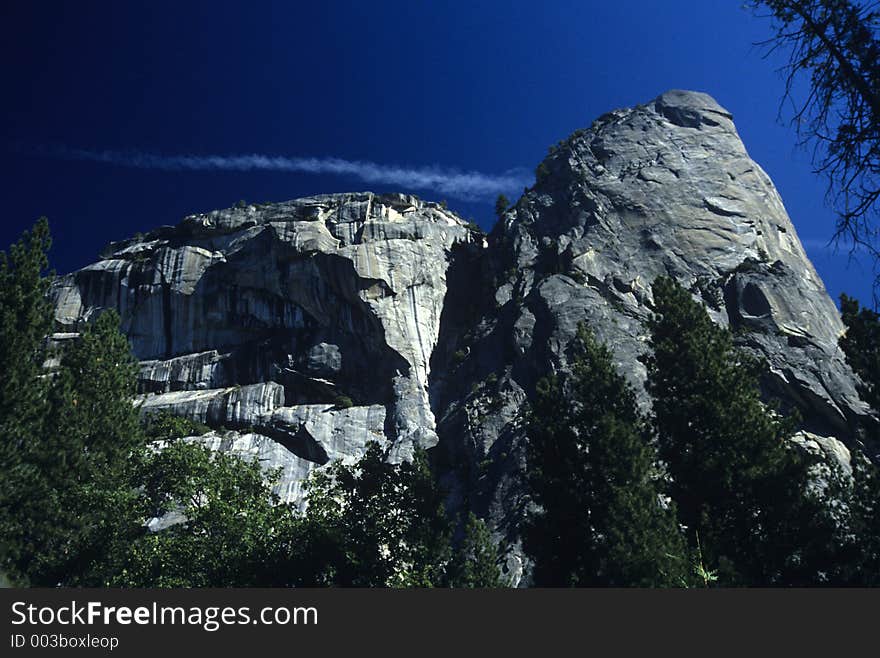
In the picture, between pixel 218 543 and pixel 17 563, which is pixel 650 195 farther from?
pixel 17 563

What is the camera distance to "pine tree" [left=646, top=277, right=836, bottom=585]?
1730 centimetres

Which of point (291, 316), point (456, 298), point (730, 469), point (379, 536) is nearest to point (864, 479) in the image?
point (730, 469)

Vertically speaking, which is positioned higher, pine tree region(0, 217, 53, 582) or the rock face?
the rock face

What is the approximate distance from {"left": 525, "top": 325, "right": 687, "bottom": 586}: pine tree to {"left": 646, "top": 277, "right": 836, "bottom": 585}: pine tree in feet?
4.16

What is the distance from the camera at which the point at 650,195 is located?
59219 mm

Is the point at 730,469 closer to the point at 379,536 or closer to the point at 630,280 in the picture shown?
the point at 379,536

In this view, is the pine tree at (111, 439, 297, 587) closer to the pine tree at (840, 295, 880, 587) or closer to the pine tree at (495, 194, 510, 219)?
the pine tree at (840, 295, 880, 587)

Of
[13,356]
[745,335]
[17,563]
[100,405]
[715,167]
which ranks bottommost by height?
[17,563]

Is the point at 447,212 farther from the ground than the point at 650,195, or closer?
farther from the ground

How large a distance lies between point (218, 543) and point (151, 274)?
176ft

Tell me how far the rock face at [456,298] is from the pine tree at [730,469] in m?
17.0

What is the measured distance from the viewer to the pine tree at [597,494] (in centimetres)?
1665

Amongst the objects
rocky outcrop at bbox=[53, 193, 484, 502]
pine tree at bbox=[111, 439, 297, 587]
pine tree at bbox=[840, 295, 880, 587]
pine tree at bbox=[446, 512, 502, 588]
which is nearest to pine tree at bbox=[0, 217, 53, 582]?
pine tree at bbox=[111, 439, 297, 587]

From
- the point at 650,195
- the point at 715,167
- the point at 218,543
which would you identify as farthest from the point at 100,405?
the point at 715,167
